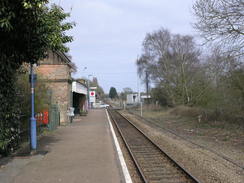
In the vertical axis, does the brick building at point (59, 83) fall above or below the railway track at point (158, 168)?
above

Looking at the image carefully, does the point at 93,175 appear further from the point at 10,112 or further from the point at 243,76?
the point at 243,76

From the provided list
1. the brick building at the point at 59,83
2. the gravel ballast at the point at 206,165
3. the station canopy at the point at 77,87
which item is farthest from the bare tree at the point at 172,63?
the gravel ballast at the point at 206,165

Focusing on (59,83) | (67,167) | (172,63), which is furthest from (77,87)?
(67,167)

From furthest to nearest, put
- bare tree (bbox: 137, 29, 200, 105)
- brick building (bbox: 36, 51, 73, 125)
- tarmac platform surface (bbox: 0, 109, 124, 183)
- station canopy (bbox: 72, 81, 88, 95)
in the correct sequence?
bare tree (bbox: 137, 29, 200, 105) < station canopy (bbox: 72, 81, 88, 95) < brick building (bbox: 36, 51, 73, 125) < tarmac platform surface (bbox: 0, 109, 124, 183)

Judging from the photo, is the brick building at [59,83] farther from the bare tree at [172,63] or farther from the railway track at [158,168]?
the bare tree at [172,63]

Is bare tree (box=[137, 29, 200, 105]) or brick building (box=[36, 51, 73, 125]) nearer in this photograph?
brick building (box=[36, 51, 73, 125])

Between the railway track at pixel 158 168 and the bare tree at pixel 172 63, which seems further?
the bare tree at pixel 172 63

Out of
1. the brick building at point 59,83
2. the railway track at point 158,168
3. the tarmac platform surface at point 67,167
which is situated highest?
the brick building at point 59,83

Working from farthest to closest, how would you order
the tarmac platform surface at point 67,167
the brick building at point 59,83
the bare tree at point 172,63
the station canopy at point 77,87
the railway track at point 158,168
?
1. the bare tree at point 172,63
2. the station canopy at point 77,87
3. the brick building at point 59,83
4. the railway track at point 158,168
5. the tarmac platform surface at point 67,167

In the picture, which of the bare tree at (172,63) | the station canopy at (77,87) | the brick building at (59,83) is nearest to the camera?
the brick building at (59,83)

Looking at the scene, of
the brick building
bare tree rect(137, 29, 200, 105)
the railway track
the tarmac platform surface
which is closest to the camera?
the tarmac platform surface

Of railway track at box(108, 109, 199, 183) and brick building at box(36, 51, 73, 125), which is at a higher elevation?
brick building at box(36, 51, 73, 125)

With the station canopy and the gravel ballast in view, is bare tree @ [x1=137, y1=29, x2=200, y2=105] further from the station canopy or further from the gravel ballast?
the gravel ballast

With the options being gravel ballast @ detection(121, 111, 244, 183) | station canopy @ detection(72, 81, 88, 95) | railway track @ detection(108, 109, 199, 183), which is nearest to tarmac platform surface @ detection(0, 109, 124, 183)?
railway track @ detection(108, 109, 199, 183)
